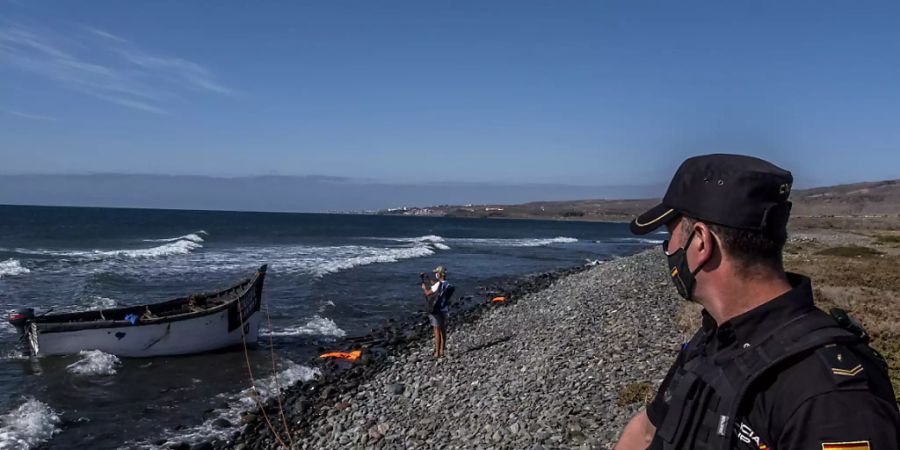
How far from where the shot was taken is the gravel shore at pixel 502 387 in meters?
8.35

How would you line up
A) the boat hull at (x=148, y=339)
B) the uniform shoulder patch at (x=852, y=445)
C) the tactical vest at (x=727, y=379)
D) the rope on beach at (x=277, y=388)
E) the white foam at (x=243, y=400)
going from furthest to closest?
the boat hull at (x=148, y=339)
the white foam at (x=243, y=400)
the rope on beach at (x=277, y=388)
the tactical vest at (x=727, y=379)
the uniform shoulder patch at (x=852, y=445)

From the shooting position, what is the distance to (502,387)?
11.1 metres

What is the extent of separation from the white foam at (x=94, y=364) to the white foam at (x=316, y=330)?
4.86 metres

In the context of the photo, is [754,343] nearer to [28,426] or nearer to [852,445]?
[852,445]

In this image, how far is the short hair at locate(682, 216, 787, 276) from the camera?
6.51 feet

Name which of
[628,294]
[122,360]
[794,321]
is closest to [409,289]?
[628,294]

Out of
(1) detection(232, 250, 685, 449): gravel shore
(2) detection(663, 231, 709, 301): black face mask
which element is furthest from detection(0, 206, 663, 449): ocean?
(2) detection(663, 231, 709, 301): black face mask

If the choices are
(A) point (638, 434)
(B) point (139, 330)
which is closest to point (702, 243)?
(A) point (638, 434)

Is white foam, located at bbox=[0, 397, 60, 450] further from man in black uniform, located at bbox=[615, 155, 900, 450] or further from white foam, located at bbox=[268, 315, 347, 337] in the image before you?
man in black uniform, located at bbox=[615, 155, 900, 450]

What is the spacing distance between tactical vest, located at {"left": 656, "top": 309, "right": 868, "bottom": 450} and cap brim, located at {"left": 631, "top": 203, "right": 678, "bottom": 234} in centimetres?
52

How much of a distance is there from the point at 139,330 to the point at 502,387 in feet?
37.5

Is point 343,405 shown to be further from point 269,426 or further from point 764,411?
point 764,411

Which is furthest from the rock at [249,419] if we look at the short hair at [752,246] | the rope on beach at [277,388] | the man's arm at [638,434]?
the short hair at [752,246]

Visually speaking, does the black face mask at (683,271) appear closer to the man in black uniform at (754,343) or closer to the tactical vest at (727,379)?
the man in black uniform at (754,343)
